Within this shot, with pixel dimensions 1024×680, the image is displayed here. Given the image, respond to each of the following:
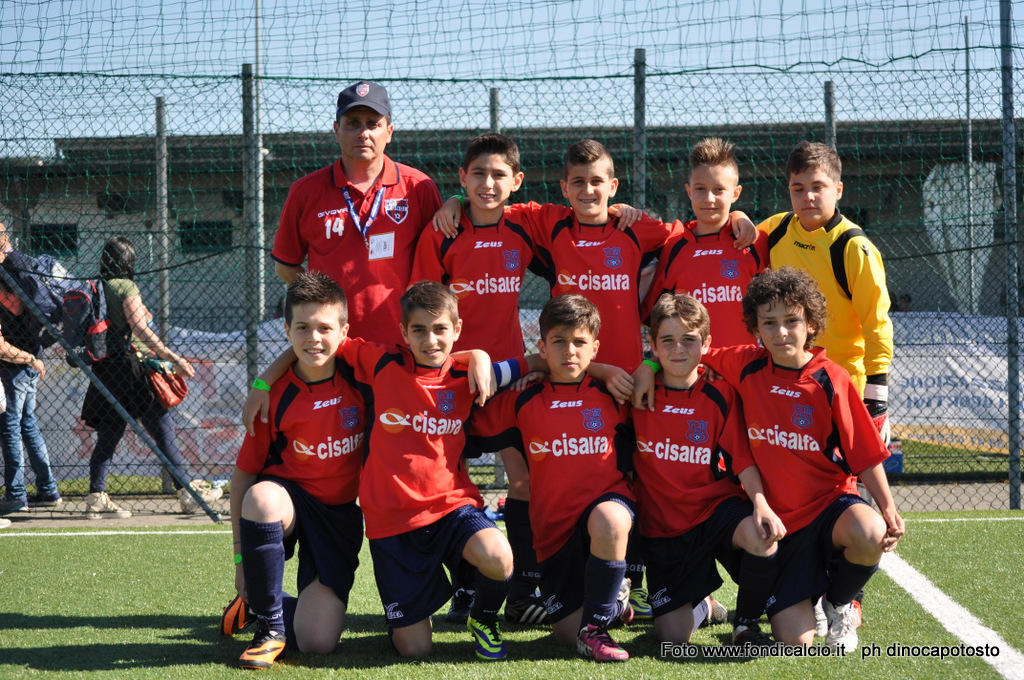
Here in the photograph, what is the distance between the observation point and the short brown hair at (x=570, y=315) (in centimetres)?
324

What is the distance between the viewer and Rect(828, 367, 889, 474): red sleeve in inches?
122

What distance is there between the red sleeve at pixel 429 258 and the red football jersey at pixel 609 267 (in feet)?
1.23

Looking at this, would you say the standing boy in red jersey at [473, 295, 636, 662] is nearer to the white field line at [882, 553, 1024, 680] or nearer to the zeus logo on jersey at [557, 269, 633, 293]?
the zeus logo on jersey at [557, 269, 633, 293]

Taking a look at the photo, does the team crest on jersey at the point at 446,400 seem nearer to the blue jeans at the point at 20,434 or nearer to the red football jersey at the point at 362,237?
the red football jersey at the point at 362,237

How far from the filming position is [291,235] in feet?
12.7

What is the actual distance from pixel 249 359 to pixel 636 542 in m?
3.46

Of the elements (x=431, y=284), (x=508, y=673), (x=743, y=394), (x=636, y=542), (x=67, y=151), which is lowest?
(x=508, y=673)

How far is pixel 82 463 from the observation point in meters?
6.72

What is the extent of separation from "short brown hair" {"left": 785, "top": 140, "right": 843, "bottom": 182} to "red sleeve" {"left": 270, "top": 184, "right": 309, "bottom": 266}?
83.5 inches

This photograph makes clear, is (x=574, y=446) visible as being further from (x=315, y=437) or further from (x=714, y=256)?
(x=714, y=256)

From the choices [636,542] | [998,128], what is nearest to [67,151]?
[636,542]

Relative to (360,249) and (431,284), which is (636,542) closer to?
(431,284)

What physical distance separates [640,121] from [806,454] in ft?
10.7

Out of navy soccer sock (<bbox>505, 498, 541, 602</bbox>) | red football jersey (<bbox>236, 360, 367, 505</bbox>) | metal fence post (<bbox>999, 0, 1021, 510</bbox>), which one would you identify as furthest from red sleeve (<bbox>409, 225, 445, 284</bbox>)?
metal fence post (<bbox>999, 0, 1021, 510</bbox>)
